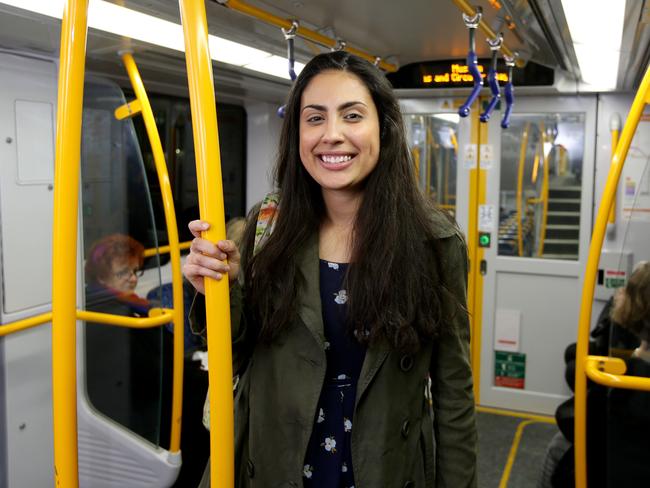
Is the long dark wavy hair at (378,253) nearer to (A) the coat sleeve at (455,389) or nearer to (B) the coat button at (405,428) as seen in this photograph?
(A) the coat sleeve at (455,389)

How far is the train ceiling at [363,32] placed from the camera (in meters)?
2.16

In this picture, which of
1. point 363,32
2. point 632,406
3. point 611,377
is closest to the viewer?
point 611,377

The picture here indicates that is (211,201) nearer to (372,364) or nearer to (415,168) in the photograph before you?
(372,364)

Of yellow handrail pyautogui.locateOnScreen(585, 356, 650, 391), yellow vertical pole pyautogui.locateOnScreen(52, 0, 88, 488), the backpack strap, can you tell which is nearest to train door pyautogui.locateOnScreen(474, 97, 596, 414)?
yellow handrail pyautogui.locateOnScreen(585, 356, 650, 391)

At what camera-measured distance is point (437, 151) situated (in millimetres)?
5082

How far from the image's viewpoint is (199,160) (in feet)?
3.22

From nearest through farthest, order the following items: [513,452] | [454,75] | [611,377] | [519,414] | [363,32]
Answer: [611,377]
[363,32]
[454,75]
[513,452]
[519,414]

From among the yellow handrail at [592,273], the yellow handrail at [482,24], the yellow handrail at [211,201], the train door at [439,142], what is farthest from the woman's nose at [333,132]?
the train door at [439,142]

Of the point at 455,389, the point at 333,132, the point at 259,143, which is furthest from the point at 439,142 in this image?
the point at 333,132

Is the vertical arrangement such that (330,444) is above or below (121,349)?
above

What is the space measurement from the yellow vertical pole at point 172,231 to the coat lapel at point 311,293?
1.17 m

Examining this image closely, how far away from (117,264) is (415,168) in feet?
6.23

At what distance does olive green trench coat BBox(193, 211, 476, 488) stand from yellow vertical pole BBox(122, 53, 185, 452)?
46.8 inches

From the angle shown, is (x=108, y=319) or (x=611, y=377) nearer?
(x=611, y=377)
